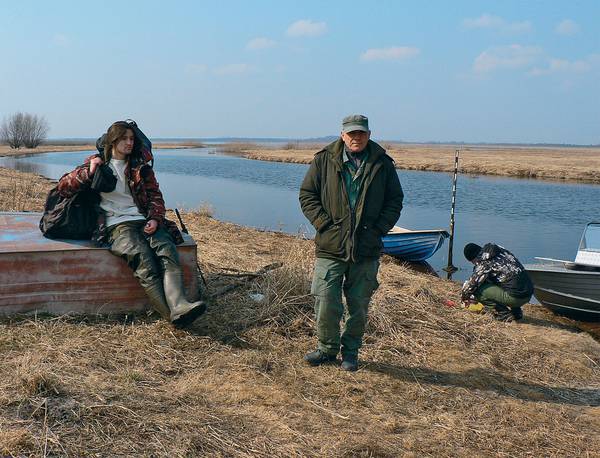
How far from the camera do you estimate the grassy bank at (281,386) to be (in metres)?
3.09

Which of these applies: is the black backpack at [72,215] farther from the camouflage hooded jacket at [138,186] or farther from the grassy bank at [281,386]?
the grassy bank at [281,386]

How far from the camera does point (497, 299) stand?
7.04m

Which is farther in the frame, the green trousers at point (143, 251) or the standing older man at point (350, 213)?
the green trousers at point (143, 251)

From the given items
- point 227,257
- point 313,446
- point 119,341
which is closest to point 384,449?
point 313,446

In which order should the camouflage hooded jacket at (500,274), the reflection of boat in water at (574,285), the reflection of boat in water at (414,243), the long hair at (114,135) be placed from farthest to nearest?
the reflection of boat in water at (414,243)
the reflection of boat in water at (574,285)
the camouflage hooded jacket at (500,274)
the long hair at (114,135)

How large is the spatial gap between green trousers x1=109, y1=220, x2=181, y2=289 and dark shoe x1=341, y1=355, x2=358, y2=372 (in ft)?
4.98

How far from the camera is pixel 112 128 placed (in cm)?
478

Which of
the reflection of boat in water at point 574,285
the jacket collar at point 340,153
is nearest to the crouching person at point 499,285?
the reflection of boat in water at point 574,285

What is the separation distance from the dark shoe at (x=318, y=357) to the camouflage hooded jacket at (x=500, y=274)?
340cm

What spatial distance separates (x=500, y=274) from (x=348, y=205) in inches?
149

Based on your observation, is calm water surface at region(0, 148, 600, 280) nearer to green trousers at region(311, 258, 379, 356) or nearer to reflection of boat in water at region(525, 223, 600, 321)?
reflection of boat in water at region(525, 223, 600, 321)

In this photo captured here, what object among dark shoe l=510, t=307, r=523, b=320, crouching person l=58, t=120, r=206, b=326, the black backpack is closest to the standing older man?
crouching person l=58, t=120, r=206, b=326

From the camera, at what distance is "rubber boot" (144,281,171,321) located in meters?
4.55

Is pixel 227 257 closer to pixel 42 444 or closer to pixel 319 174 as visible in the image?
pixel 319 174
